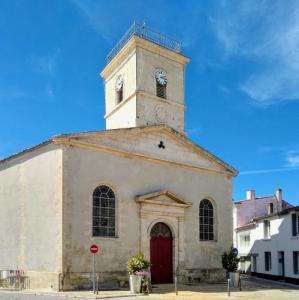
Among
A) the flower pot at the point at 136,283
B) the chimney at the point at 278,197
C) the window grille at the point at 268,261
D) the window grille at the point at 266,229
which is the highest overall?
the chimney at the point at 278,197

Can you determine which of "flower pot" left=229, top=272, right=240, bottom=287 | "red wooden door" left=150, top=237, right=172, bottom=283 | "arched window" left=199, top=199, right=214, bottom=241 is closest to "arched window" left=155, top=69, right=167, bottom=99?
"arched window" left=199, top=199, right=214, bottom=241

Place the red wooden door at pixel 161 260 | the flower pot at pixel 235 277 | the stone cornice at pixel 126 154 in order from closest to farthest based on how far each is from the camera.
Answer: the stone cornice at pixel 126 154 → the red wooden door at pixel 161 260 → the flower pot at pixel 235 277

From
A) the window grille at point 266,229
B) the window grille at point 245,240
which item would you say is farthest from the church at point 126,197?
the window grille at point 245,240

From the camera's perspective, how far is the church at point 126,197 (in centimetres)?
2036

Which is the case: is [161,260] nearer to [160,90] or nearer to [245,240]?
[160,90]

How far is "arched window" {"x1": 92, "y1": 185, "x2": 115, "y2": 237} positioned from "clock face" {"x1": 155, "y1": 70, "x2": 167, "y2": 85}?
9651 millimetres

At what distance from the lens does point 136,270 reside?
20.1 m

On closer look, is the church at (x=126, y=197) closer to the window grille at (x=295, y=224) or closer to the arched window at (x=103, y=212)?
the arched window at (x=103, y=212)

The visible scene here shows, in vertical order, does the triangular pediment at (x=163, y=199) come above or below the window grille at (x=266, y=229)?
above

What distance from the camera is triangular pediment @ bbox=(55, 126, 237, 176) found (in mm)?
21672

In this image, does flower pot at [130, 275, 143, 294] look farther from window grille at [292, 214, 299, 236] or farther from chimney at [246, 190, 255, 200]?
chimney at [246, 190, 255, 200]

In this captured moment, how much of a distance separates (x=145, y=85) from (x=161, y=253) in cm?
1047

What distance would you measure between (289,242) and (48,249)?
56.9 ft

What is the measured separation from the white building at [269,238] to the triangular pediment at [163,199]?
351 inches
